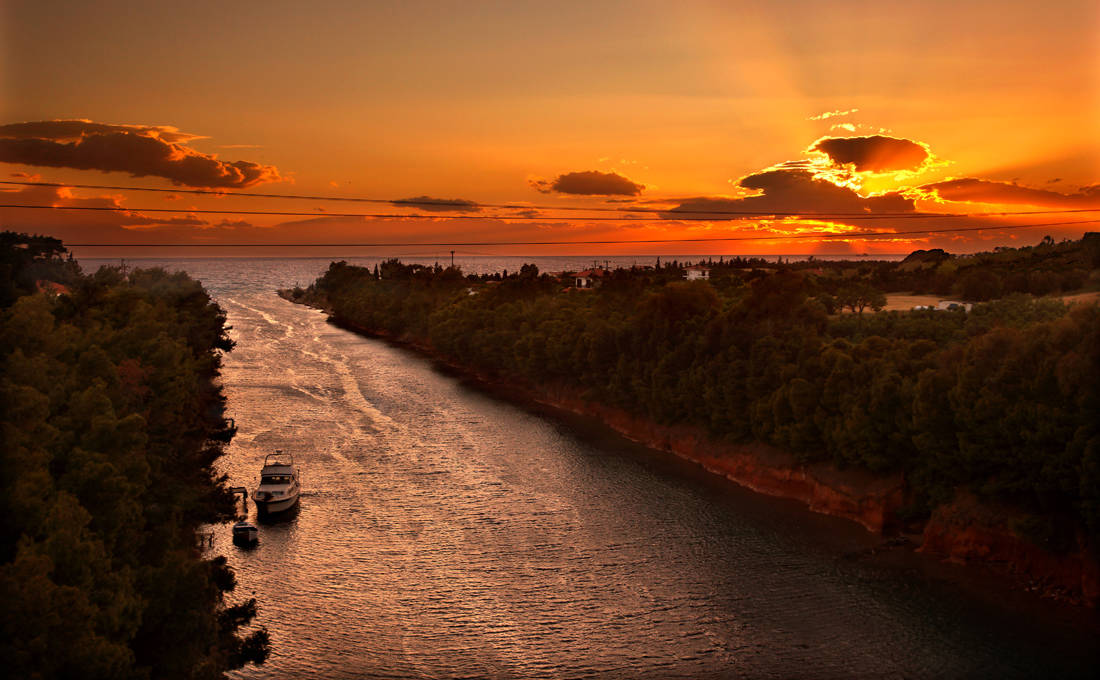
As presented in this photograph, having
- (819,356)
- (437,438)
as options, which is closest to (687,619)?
(819,356)

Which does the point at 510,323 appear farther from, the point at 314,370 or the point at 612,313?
the point at 314,370

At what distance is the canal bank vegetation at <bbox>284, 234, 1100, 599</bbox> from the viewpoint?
33.8m

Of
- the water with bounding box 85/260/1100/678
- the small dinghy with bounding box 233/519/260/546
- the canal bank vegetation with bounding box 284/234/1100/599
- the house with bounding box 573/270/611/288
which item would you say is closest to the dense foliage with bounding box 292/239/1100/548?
the canal bank vegetation with bounding box 284/234/1100/599

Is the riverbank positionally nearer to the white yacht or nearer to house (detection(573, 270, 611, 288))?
the white yacht

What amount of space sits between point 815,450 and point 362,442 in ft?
104

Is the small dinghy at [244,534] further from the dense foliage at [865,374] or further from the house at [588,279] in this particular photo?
the house at [588,279]

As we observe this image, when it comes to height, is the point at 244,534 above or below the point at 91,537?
below

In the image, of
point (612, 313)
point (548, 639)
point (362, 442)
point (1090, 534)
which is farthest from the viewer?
point (612, 313)

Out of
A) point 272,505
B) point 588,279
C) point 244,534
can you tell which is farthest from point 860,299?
point 588,279

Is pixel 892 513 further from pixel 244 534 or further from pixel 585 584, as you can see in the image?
pixel 244 534

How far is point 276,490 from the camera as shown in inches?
1660

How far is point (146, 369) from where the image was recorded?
38.7 metres

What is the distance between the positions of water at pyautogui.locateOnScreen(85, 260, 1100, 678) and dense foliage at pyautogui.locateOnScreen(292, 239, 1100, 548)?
450 centimetres

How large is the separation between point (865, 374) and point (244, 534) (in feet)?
110
